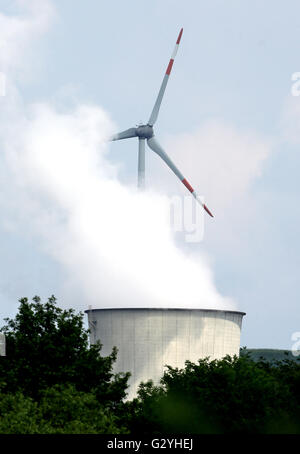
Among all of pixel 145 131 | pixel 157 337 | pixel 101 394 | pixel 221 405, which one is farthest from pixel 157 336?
pixel 145 131

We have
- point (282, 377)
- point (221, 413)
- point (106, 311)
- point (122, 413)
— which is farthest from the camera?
point (106, 311)

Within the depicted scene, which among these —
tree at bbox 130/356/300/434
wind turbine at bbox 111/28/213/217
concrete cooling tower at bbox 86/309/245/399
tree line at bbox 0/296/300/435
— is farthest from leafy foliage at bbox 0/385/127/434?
wind turbine at bbox 111/28/213/217

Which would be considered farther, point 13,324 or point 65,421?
point 13,324

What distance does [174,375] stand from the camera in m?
49.9

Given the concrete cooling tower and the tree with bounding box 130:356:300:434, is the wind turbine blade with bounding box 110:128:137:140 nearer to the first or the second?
the concrete cooling tower

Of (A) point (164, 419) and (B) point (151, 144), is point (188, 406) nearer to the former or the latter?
(A) point (164, 419)

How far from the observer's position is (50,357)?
49625 millimetres

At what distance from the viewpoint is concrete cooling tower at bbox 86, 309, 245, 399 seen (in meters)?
58.4

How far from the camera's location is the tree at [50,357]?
48.8 meters

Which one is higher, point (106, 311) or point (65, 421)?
point (106, 311)
